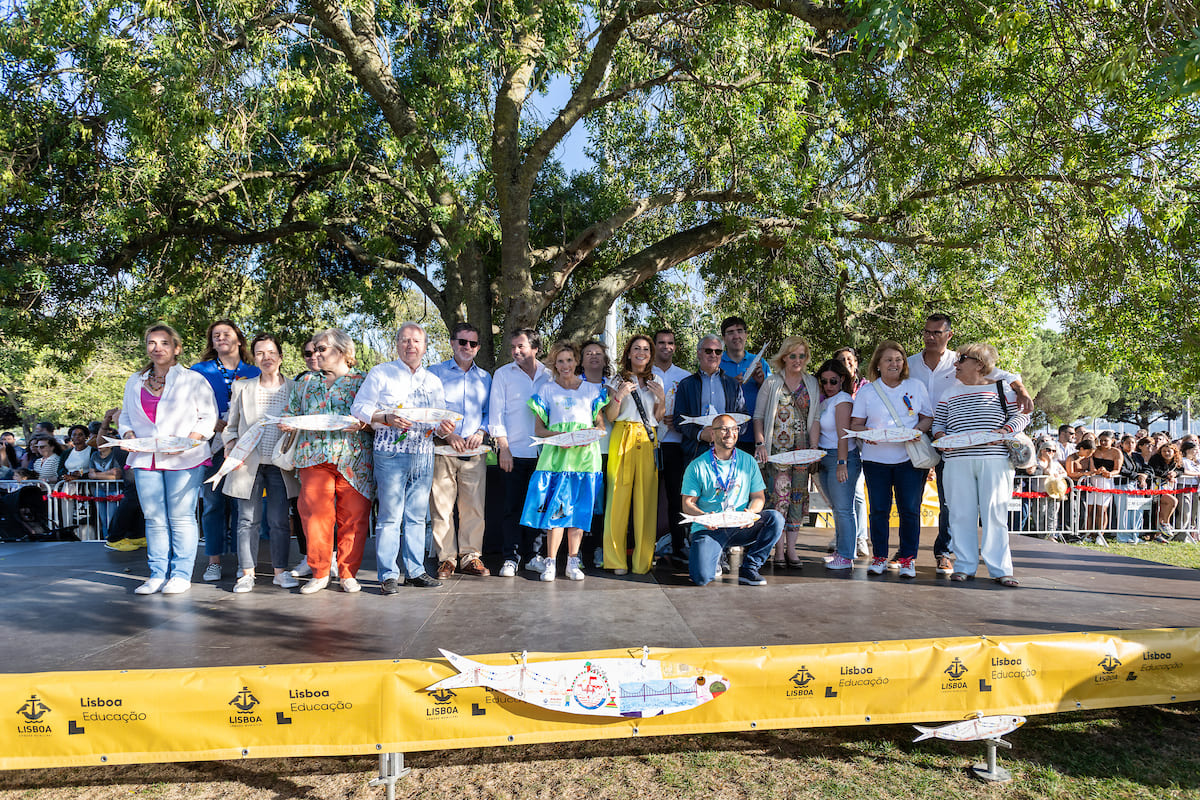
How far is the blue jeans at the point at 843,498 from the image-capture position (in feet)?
17.3

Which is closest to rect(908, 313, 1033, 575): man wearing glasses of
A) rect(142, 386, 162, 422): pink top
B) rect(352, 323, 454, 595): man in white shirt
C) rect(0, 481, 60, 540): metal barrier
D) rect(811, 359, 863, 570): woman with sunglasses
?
rect(811, 359, 863, 570): woman with sunglasses

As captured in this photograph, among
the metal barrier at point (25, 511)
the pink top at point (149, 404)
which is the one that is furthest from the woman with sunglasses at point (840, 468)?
the metal barrier at point (25, 511)

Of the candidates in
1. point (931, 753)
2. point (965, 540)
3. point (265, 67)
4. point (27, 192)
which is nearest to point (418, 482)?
point (931, 753)

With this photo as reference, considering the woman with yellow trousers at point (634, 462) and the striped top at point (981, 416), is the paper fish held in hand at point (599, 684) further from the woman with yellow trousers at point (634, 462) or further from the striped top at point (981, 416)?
the striped top at point (981, 416)

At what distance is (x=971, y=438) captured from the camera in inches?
187

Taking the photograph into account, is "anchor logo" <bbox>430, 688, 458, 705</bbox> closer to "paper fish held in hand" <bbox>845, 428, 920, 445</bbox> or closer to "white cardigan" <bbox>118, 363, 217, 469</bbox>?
"white cardigan" <bbox>118, 363, 217, 469</bbox>

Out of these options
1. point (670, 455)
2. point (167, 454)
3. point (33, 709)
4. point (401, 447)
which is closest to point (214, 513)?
point (167, 454)

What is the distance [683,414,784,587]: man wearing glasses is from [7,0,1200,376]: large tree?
2.71 meters

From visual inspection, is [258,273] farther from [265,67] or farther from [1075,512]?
[1075,512]

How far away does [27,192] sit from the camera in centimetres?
724

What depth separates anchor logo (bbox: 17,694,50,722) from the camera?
276 centimetres

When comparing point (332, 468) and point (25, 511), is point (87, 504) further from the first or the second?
point (332, 468)

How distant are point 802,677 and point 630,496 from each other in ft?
7.46

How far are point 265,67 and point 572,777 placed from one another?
7.21 metres
